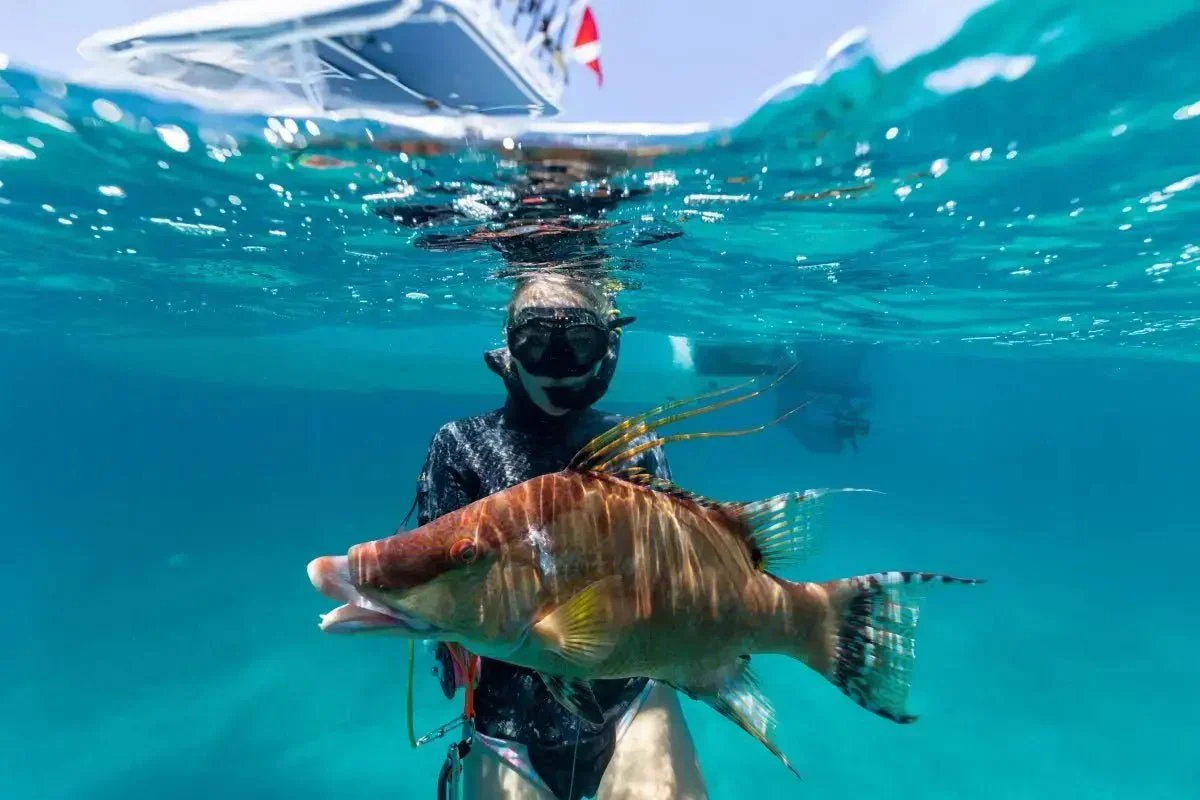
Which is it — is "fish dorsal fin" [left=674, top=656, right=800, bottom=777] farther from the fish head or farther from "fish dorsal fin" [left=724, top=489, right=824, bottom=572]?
the fish head

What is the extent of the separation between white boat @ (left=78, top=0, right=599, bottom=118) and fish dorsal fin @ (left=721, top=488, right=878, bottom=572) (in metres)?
3.56

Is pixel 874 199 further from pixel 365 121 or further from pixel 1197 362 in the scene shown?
pixel 1197 362

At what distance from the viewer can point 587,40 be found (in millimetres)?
4445

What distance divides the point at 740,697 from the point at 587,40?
410cm

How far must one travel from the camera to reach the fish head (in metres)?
1.70

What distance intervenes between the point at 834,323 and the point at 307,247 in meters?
15.4

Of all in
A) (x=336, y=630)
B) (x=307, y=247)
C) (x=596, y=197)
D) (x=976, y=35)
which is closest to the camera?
(x=336, y=630)

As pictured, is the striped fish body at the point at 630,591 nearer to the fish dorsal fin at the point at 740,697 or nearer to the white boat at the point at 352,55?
the fish dorsal fin at the point at 740,697

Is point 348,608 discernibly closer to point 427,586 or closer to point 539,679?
point 427,586

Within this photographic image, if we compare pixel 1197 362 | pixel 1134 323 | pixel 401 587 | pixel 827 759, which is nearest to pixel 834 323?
pixel 1134 323

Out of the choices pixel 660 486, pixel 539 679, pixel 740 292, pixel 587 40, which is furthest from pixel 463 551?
pixel 740 292

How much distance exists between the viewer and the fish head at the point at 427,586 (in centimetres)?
170

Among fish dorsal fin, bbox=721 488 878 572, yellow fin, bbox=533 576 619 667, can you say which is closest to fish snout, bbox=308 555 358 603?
yellow fin, bbox=533 576 619 667

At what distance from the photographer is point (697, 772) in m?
4.56
